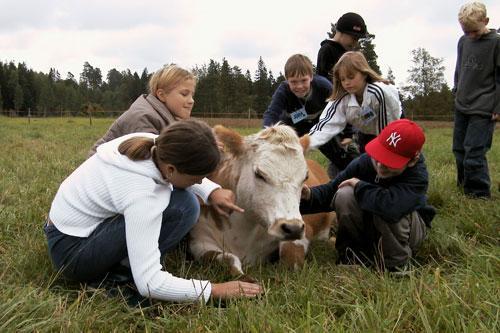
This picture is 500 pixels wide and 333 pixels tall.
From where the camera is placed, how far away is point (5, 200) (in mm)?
5371

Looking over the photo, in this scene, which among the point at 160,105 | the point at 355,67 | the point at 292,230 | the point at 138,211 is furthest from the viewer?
the point at 355,67

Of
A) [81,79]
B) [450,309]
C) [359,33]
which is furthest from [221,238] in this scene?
[81,79]

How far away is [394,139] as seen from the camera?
3453 mm

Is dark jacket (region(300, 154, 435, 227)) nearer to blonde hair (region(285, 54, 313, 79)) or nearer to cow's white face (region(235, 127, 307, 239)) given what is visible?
cow's white face (region(235, 127, 307, 239))

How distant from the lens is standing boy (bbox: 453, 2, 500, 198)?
5.82m

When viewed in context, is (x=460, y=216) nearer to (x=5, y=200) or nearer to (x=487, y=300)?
(x=487, y=300)

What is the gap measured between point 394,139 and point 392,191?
1.26ft

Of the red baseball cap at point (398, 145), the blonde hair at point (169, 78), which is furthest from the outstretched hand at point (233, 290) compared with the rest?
the blonde hair at point (169, 78)

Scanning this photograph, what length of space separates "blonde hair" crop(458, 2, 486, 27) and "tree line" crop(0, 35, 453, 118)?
118 ft

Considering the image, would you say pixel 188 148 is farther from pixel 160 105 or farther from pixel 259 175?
pixel 160 105

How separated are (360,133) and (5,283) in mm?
3512

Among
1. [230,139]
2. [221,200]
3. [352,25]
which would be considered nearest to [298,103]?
[352,25]

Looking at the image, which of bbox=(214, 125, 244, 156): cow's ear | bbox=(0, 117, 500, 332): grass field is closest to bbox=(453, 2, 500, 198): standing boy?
bbox=(0, 117, 500, 332): grass field

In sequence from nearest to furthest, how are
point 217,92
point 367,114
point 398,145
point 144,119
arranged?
point 398,145
point 144,119
point 367,114
point 217,92
